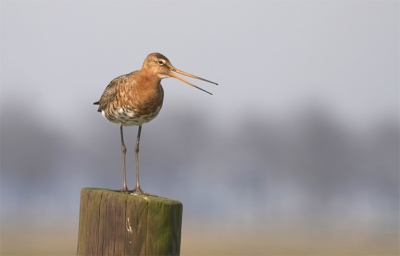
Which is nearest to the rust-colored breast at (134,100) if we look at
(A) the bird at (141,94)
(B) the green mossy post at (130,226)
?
(A) the bird at (141,94)

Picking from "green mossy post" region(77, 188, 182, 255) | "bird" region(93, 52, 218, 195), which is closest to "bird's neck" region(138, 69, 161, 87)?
"bird" region(93, 52, 218, 195)

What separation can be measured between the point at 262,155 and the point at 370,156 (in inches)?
593

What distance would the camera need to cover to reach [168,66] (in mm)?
11828

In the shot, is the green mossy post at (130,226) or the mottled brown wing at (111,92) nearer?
the green mossy post at (130,226)

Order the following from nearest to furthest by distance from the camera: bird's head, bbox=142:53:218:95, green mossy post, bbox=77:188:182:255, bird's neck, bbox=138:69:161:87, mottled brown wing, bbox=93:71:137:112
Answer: green mossy post, bbox=77:188:182:255
bird's head, bbox=142:53:218:95
bird's neck, bbox=138:69:161:87
mottled brown wing, bbox=93:71:137:112

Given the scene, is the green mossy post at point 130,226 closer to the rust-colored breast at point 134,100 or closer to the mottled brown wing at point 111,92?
the rust-colored breast at point 134,100

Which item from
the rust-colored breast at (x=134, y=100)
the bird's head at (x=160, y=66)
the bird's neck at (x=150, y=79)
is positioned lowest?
the rust-colored breast at (x=134, y=100)

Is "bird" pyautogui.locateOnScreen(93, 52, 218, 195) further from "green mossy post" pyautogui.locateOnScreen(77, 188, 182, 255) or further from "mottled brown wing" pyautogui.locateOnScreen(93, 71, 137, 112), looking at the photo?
"green mossy post" pyautogui.locateOnScreen(77, 188, 182, 255)

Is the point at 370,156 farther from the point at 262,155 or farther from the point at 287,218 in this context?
the point at 287,218

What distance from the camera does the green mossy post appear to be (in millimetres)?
7977

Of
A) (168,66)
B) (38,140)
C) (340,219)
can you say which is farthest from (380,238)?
(38,140)

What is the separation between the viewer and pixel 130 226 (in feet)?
26.2

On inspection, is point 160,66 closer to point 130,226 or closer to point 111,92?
point 111,92

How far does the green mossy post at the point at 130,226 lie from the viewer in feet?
26.2
